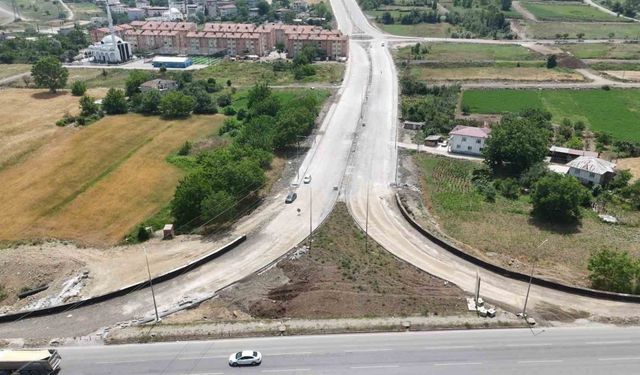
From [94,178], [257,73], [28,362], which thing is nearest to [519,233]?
[28,362]

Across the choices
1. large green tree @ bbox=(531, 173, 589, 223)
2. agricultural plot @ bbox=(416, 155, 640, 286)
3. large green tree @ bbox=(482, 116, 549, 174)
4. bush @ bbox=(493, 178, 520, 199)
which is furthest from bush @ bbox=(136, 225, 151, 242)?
large green tree @ bbox=(482, 116, 549, 174)

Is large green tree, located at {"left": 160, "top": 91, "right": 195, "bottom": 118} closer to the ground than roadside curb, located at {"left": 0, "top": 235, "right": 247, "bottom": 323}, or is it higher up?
higher up

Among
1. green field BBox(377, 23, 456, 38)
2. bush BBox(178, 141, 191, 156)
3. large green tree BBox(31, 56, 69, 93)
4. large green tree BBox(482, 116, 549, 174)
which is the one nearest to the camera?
large green tree BBox(482, 116, 549, 174)

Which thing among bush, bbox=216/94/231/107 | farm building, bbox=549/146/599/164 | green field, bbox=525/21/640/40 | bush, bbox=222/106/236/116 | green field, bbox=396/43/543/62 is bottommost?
farm building, bbox=549/146/599/164

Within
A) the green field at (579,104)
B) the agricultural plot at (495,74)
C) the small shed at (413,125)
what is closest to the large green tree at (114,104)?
the small shed at (413,125)

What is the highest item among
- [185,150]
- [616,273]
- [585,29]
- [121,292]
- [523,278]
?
[585,29]

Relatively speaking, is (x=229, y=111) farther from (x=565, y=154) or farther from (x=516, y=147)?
(x=565, y=154)

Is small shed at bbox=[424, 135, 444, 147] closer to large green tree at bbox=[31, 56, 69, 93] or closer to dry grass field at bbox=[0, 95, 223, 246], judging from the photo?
dry grass field at bbox=[0, 95, 223, 246]

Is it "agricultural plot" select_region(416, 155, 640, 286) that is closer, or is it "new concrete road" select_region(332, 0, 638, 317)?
"new concrete road" select_region(332, 0, 638, 317)
